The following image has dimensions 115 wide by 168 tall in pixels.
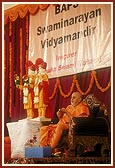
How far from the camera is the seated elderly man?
4016 mm

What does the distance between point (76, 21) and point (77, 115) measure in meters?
0.80

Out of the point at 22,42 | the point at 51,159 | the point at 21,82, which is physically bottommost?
the point at 51,159

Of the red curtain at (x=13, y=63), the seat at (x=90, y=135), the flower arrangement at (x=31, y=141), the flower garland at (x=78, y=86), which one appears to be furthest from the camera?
the red curtain at (x=13, y=63)

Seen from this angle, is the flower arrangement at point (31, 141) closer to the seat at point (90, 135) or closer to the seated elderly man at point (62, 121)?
the seated elderly man at point (62, 121)

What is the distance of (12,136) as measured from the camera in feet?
13.9

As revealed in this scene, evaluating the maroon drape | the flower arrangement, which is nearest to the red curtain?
the maroon drape

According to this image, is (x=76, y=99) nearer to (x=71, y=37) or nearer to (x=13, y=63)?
(x=71, y=37)

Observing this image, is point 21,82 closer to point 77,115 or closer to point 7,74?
point 7,74

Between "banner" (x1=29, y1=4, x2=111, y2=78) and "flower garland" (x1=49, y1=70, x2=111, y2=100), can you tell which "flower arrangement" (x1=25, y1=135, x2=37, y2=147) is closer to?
"flower garland" (x1=49, y1=70, x2=111, y2=100)

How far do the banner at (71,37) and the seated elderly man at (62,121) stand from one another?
27 cm

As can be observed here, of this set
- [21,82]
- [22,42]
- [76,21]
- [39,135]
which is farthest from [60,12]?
[39,135]

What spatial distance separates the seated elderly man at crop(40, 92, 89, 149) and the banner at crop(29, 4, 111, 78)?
0.27 meters

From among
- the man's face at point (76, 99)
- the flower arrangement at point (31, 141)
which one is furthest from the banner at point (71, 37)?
the flower arrangement at point (31, 141)

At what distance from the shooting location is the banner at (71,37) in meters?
4.01
